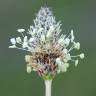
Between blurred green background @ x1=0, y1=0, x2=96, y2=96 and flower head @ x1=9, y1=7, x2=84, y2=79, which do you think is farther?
blurred green background @ x1=0, y1=0, x2=96, y2=96

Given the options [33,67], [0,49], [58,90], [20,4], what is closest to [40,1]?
[20,4]

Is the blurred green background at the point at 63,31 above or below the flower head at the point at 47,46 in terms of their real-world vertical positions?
above

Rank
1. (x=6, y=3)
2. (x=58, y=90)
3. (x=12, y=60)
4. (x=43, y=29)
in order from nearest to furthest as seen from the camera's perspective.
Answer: (x=43, y=29) < (x=58, y=90) < (x=12, y=60) < (x=6, y=3)

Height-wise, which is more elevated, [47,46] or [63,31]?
[63,31]

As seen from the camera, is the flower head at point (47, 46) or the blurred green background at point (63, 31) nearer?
the flower head at point (47, 46)

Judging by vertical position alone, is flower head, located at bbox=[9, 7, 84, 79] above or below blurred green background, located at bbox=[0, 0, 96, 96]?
below

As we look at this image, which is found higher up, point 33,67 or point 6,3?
point 6,3

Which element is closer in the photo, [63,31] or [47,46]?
[47,46]

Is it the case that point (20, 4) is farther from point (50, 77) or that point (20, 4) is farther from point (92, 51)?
point (50, 77)
